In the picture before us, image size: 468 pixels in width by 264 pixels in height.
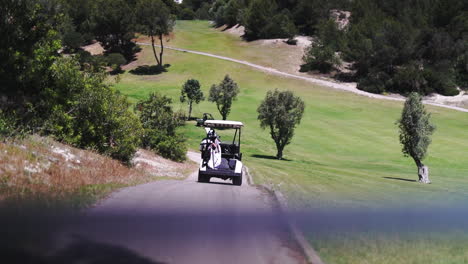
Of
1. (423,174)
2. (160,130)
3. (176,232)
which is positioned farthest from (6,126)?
(423,174)

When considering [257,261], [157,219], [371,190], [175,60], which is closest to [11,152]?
[157,219]

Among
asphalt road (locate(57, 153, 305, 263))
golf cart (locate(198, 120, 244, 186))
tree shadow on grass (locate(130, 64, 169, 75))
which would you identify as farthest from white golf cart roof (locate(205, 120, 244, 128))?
tree shadow on grass (locate(130, 64, 169, 75))

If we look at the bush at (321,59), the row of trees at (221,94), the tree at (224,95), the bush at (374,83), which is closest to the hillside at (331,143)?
the tree at (224,95)

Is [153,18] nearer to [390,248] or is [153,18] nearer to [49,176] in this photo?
[49,176]

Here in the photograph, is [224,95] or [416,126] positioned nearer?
[416,126]

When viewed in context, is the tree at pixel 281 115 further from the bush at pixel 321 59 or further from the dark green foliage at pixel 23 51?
the bush at pixel 321 59

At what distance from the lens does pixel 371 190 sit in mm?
29078

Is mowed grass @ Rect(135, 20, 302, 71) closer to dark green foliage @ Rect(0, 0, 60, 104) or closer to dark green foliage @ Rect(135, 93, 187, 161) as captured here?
dark green foliage @ Rect(135, 93, 187, 161)

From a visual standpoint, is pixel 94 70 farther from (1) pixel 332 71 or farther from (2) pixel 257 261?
(1) pixel 332 71

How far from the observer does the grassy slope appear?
878 inches

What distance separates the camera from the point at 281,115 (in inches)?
2025

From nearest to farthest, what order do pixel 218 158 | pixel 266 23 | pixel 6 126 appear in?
pixel 6 126 < pixel 218 158 < pixel 266 23

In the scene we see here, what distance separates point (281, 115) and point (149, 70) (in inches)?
2141

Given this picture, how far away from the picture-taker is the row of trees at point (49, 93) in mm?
19078
